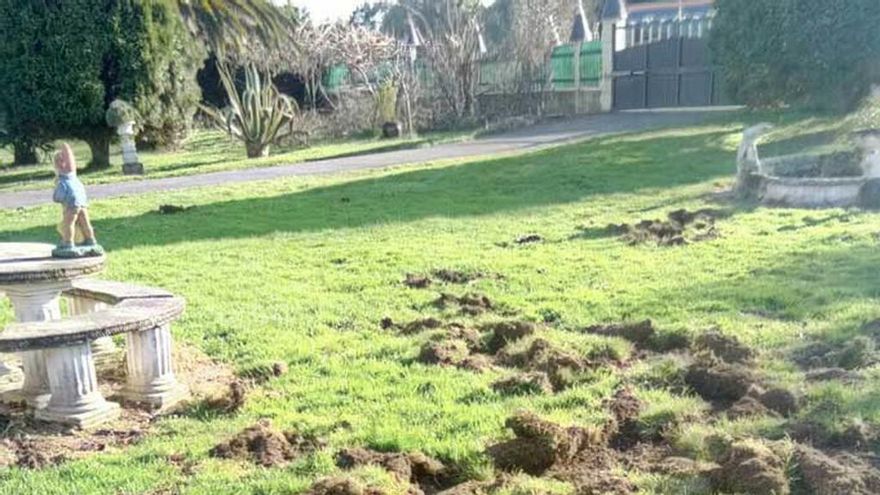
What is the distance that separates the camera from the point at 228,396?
4.59 metres

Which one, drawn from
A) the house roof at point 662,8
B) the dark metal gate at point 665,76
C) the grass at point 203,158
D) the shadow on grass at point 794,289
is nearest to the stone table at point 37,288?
the shadow on grass at point 794,289

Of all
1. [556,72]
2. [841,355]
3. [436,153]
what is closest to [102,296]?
[841,355]

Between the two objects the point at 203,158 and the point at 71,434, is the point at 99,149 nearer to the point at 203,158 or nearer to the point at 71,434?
the point at 203,158

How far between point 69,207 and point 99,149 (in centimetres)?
1698

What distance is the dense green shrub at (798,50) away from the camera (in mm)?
14617

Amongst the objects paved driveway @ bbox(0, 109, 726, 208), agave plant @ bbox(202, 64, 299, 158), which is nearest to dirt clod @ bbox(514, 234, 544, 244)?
paved driveway @ bbox(0, 109, 726, 208)

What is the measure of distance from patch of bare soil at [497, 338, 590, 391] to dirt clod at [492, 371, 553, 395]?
65 millimetres

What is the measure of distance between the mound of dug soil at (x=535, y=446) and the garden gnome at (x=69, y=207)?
3.01m

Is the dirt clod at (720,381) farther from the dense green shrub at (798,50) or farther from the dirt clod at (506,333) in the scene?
the dense green shrub at (798,50)

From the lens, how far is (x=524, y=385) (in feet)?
15.0

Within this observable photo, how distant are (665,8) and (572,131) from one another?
1629cm

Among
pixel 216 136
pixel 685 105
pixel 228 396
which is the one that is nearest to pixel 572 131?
pixel 685 105

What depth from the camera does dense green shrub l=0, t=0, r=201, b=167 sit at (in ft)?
62.3

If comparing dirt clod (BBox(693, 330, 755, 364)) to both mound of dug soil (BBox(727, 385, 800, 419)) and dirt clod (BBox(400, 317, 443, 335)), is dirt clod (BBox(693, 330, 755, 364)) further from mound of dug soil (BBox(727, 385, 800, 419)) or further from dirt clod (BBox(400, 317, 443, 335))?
dirt clod (BBox(400, 317, 443, 335))
